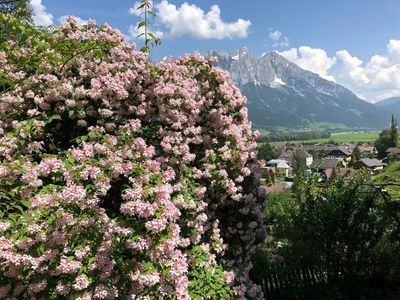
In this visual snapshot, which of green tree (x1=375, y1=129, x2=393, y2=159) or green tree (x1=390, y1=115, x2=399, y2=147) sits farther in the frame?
green tree (x1=375, y1=129, x2=393, y2=159)

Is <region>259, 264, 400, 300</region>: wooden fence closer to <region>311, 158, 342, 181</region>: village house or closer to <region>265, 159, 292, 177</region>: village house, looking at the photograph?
<region>311, 158, 342, 181</region>: village house

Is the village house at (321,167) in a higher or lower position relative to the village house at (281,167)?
higher

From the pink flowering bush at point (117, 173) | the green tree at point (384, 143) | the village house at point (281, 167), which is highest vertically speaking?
the pink flowering bush at point (117, 173)

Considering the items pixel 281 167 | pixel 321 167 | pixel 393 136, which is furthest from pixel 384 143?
pixel 321 167

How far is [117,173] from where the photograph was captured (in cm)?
494

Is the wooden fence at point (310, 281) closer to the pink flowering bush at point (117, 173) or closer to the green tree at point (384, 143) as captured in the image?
the pink flowering bush at point (117, 173)

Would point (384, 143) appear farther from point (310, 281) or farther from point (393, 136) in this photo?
point (310, 281)

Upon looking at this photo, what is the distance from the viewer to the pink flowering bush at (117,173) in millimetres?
4449

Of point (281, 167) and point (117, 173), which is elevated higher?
point (117, 173)

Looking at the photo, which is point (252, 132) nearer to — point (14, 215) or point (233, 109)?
point (233, 109)

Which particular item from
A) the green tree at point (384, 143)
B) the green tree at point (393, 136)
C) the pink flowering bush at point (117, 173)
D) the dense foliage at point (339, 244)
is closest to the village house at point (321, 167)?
the dense foliage at point (339, 244)

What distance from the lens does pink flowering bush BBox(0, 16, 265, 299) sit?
4449mm

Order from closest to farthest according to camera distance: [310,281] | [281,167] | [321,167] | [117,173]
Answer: [117,173] < [310,281] < [321,167] < [281,167]

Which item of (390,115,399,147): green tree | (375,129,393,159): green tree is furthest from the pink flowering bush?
(375,129,393,159): green tree
